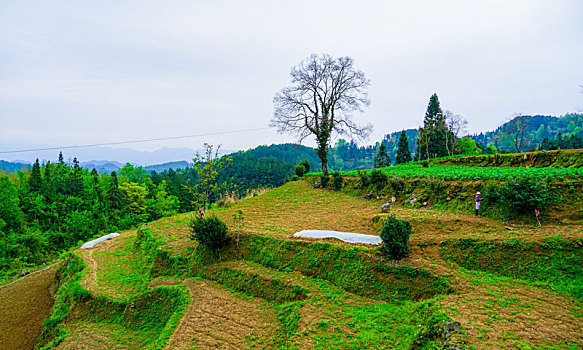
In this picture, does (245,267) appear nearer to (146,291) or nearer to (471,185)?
(146,291)

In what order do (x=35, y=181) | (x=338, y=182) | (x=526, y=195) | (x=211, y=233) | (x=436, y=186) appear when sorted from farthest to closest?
(x=35, y=181), (x=338, y=182), (x=436, y=186), (x=211, y=233), (x=526, y=195)

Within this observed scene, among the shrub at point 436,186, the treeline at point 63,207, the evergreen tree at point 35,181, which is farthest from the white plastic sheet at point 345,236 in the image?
the evergreen tree at point 35,181

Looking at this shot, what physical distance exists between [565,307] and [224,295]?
29.3ft

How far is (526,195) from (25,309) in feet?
72.9

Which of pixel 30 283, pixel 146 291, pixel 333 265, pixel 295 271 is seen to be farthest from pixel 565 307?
pixel 30 283

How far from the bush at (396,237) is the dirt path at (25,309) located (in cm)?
1411

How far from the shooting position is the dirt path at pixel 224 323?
651 cm

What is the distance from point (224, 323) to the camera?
7379 mm

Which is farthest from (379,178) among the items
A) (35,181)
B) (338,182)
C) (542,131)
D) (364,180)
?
(542,131)

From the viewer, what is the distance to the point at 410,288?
7.08m

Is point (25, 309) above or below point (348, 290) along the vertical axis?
below

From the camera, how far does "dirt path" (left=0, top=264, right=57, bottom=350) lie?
1053cm

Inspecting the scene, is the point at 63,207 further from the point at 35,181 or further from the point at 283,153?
the point at 283,153

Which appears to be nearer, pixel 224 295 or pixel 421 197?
pixel 224 295
